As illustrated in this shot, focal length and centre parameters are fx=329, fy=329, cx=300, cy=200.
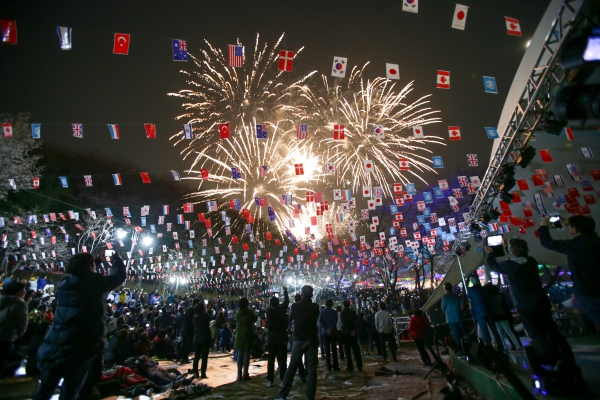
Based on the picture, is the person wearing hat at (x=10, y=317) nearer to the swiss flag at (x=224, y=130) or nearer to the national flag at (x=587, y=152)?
the swiss flag at (x=224, y=130)

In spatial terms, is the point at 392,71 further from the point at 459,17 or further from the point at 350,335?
the point at 350,335

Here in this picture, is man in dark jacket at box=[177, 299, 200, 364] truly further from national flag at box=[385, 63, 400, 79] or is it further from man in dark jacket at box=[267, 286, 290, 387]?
national flag at box=[385, 63, 400, 79]

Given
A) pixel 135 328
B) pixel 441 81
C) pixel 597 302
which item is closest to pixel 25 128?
pixel 135 328

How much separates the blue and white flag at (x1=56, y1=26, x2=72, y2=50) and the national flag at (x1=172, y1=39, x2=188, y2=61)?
8.01 feet

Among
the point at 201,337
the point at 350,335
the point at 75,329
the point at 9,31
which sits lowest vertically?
the point at 350,335

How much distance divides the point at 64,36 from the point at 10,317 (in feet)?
22.2

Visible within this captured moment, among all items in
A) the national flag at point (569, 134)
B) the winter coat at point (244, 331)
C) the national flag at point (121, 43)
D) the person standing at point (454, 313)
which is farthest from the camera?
the national flag at point (569, 134)

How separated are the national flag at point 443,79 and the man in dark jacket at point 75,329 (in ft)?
32.1

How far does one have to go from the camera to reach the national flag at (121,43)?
27.4 ft

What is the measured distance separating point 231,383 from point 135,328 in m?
5.12

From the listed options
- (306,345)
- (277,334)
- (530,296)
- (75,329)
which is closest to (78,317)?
(75,329)

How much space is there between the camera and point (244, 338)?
725 centimetres

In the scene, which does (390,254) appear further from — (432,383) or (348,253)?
(432,383)

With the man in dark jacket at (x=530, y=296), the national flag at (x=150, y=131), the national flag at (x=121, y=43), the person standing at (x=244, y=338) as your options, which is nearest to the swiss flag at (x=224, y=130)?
the national flag at (x=150, y=131)
